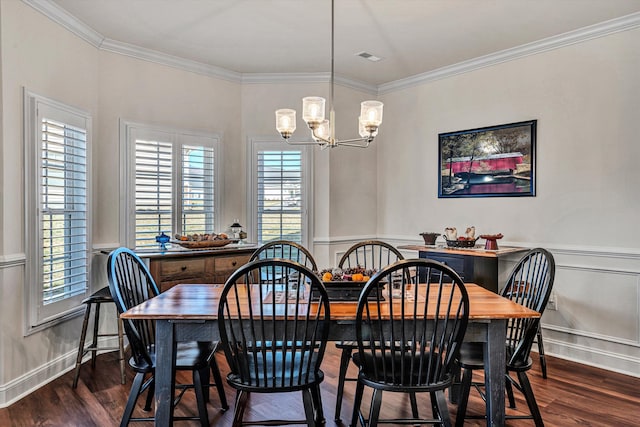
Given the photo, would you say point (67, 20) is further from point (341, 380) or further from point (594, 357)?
point (594, 357)

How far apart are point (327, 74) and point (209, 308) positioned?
11.4ft

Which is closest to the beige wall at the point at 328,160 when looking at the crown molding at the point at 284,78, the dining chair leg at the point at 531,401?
the crown molding at the point at 284,78

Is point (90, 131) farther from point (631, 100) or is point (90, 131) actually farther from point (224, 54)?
point (631, 100)

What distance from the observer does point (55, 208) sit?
136 inches

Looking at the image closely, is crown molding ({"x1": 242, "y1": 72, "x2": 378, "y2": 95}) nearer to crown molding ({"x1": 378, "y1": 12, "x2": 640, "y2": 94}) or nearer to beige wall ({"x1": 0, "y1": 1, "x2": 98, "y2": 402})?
crown molding ({"x1": 378, "y1": 12, "x2": 640, "y2": 94})

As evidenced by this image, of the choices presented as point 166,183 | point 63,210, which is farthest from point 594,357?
point 63,210

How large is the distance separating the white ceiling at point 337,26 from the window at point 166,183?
2.81ft

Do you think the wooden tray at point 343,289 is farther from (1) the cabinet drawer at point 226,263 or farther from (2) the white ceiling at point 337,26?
(2) the white ceiling at point 337,26

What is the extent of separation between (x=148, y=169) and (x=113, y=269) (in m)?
2.11

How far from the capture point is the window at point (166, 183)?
14.0ft

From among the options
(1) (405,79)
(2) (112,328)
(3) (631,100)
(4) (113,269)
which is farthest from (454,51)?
(2) (112,328)

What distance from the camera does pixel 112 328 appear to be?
4.14 meters

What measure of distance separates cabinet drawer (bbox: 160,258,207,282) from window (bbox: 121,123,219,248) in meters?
0.61

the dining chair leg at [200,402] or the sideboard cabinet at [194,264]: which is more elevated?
the sideboard cabinet at [194,264]
